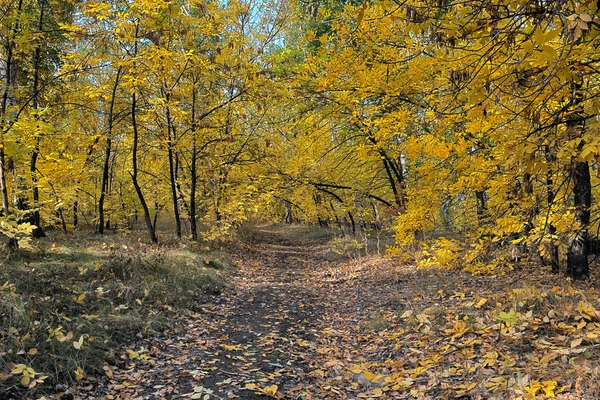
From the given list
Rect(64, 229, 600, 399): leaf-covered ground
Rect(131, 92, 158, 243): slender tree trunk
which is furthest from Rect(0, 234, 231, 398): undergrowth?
Rect(131, 92, 158, 243): slender tree trunk

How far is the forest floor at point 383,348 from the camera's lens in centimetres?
367

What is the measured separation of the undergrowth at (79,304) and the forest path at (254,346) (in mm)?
366

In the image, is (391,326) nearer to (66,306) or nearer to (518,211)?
(518,211)

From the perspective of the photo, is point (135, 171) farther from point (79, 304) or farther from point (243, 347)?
point (243, 347)

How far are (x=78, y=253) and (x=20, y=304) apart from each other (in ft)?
9.79

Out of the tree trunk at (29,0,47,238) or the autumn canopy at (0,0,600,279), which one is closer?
the autumn canopy at (0,0,600,279)

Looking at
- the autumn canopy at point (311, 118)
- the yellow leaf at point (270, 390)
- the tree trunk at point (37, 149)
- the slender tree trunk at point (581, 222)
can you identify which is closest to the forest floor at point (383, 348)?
the yellow leaf at point (270, 390)

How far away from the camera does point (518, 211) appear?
19.8ft

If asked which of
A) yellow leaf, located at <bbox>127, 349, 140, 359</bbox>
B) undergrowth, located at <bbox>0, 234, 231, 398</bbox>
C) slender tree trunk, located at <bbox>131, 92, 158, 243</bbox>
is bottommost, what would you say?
yellow leaf, located at <bbox>127, 349, 140, 359</bbox>

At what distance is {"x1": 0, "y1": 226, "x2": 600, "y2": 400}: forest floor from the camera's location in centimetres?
367

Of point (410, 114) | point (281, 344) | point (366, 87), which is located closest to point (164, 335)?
point (281, 344)

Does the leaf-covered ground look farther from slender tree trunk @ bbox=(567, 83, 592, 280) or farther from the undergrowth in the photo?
slender tree trunk @ bbox=(567, 83, 592, 280)

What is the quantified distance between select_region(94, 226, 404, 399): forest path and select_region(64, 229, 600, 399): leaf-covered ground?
0.06 feet

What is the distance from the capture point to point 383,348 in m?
5.19
